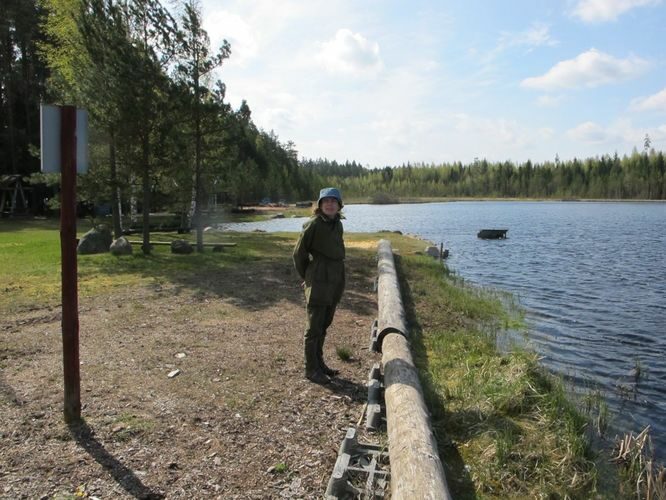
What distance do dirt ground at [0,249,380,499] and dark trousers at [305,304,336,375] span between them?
25cm

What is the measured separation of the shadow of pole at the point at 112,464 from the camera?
157 inches

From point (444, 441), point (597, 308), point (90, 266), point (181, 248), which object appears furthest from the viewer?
point (181, 248)

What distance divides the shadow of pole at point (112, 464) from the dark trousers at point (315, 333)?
97.9 inches

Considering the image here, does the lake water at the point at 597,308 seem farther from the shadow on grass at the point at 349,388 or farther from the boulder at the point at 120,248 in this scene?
the boulder at the point at 120,248

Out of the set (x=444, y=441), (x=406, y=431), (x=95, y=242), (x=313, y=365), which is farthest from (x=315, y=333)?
(x=95, y=242)

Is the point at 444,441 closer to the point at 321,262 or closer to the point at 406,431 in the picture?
the point at 406,431

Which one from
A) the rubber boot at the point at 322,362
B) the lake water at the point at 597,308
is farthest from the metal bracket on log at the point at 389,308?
the lake water at the point at 597,308

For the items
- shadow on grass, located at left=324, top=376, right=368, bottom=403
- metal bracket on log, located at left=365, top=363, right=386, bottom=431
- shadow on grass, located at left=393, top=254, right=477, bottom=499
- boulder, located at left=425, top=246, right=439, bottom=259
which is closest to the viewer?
shadow on grass, located at left=393, top=254, right=477, bottom=499

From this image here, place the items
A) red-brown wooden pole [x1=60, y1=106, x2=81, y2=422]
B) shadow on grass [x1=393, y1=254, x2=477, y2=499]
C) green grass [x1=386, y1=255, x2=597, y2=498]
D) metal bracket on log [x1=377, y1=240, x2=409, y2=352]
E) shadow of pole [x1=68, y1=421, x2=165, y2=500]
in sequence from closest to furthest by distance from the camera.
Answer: shadow of pole [x1=68, y1=421, x2=165, y2=500] < shadow on grass [x1=393, y1=254, x2=477, y2=499] < green grass [x1=386, y1=255, x2=597, y2=498] < red-brown wooden pole [x1=60, y1=106, x2=81, y2=422] < metal bracket on log [x1=377, y1=240, x2=409, y2=352]

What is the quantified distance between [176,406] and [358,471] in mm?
2267

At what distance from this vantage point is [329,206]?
6047mm

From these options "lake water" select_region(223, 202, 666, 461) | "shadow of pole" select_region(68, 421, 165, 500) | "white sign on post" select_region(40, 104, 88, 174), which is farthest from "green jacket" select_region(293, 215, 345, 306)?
"lake water" select_region(223, 202, 666, 461)

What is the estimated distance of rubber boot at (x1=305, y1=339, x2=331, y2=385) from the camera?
632 cm

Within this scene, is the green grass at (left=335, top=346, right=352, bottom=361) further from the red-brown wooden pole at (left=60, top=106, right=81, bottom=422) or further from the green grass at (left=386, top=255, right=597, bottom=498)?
the red-brown wooden pole at (left=60, top=106, right=81, bottom=422)
